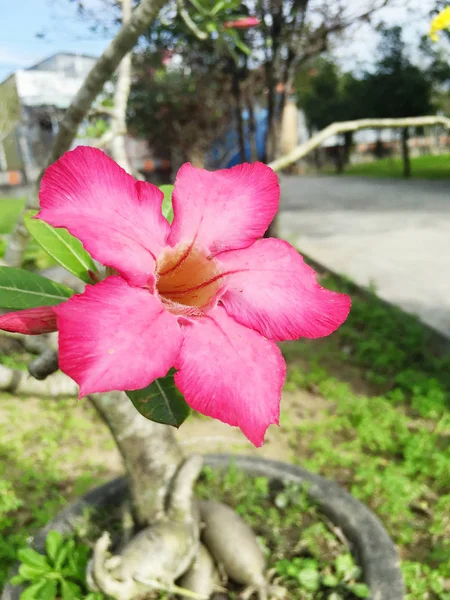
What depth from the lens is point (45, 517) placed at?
2160 millimetres

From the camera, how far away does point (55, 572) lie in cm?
127

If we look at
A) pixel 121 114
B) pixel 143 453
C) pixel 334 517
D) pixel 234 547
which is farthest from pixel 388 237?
pixel 143 453

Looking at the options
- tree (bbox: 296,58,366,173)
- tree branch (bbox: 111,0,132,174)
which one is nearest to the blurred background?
tree branch (bbox: 111,0,132,174)

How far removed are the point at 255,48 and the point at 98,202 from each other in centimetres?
A: 555

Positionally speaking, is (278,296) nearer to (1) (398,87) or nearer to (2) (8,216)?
(2) (8,216)

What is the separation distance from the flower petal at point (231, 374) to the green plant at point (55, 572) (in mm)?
1041

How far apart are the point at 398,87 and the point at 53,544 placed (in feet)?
40.3

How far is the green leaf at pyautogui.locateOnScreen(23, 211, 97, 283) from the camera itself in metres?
0.65

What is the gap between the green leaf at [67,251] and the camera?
0.65 m

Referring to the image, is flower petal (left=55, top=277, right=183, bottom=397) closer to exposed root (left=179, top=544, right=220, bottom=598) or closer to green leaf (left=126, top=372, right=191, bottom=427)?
green leaf (left=126, top=372, right=191, bottom=427)

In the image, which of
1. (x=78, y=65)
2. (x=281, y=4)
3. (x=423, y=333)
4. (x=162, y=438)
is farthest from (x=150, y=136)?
(x=162, y=438)

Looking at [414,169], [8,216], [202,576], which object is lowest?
[202,576]

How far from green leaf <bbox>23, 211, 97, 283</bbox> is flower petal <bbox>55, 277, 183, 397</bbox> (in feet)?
0.77

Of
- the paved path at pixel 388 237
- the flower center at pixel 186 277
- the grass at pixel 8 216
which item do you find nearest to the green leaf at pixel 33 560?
the flower center at pixel 186 277
